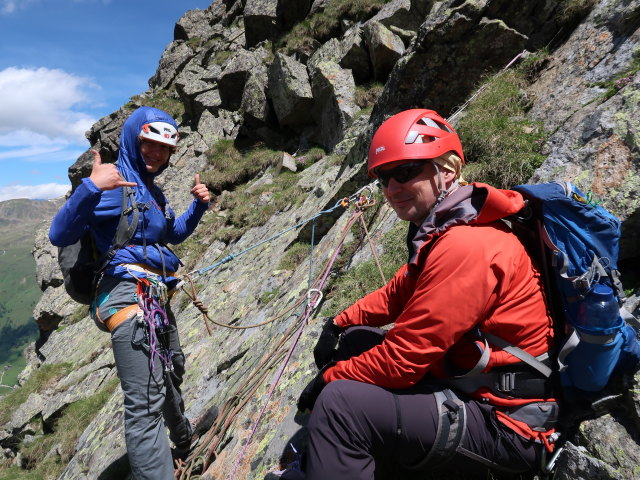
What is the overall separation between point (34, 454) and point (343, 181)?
1081 cm

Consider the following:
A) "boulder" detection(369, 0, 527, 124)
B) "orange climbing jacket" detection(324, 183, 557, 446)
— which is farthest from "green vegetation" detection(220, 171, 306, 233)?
"orange climbing jacket" detection(324, 183, 557, 446)

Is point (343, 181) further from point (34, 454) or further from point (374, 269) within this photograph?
point (34, 454)

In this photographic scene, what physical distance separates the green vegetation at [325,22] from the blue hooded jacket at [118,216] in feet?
62.9

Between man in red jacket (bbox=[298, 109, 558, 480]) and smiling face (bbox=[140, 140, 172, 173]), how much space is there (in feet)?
10.7

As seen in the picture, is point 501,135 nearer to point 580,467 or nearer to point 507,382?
point 507,382

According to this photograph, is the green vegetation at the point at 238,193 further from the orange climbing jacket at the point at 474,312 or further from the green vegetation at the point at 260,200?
the orange climbing jacket at the point at 474,312

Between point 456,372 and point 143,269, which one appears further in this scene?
point 143,269

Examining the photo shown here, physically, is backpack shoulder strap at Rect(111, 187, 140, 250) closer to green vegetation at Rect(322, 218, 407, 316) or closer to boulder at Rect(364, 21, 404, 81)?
green vegetation at Rect(322, 218, 407, 316)

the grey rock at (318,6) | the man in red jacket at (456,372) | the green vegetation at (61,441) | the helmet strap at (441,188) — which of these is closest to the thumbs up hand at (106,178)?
the man in red jacket at (456,372)

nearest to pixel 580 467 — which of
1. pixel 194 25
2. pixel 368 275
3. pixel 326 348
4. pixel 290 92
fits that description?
pixel 326 348

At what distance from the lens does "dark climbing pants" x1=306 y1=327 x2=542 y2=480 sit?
7.86 feet

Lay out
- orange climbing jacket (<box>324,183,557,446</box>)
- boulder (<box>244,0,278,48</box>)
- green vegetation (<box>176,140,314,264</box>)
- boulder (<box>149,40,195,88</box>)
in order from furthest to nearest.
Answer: boulder (<box>149,40,195,88</box>) → boulder (<box>244,0,278,48</box>) → green vegetation (<box>176,140,314,264</box>) → orange climbing jacket (<box>324,183,557,446</box>)

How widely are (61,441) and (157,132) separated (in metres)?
9.39

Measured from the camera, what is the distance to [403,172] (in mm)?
2916
